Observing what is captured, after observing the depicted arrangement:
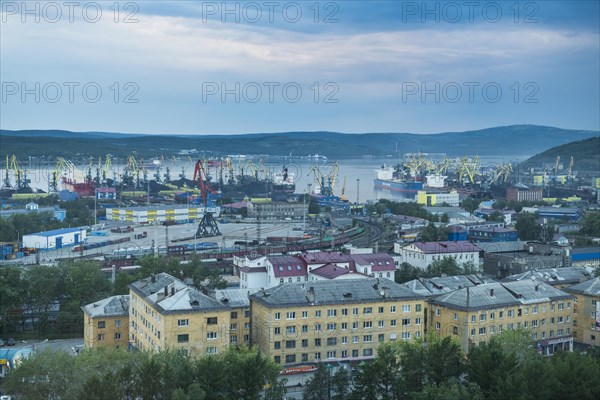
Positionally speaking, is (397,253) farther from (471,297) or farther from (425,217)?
(425,217)

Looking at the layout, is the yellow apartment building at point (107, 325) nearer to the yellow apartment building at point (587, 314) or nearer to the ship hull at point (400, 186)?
the yellow apartment building at point (587, 314)

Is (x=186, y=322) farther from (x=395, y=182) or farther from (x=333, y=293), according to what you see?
(x=395, y=182)

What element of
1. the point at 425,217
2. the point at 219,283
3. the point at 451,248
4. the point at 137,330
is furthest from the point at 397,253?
the point at 425,217

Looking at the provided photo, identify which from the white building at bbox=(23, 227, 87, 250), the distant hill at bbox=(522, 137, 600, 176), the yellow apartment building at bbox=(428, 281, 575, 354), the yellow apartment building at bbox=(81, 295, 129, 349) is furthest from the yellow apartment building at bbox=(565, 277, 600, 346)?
the distant hill at bbox=(522, 137, 600, 176)

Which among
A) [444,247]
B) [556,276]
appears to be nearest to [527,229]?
[444,247]

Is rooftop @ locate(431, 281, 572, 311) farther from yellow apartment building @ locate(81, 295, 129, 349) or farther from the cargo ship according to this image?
the cargo ship

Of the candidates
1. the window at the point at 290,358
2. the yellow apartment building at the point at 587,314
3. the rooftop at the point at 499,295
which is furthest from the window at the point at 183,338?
the yellow apartment building at the point at 587,314
